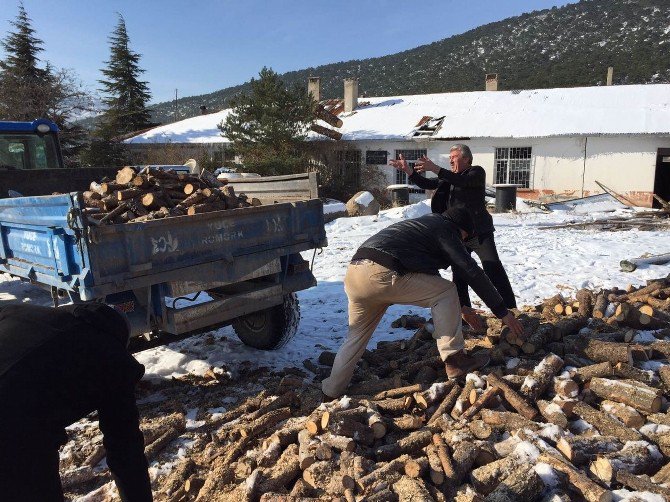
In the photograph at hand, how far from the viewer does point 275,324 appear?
5188mm

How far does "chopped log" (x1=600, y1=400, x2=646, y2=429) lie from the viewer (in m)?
3.11

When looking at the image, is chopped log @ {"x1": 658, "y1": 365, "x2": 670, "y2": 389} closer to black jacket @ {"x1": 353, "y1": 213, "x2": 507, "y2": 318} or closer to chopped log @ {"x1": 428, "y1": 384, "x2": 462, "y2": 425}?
black jacket @ {"x1": 353, "y1": 213, "x2": 507, "y2": 318}

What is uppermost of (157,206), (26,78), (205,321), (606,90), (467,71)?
(467,71)

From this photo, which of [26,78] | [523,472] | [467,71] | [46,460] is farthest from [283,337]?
[467,71]

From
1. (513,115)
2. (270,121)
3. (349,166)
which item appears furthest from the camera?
(349,166)

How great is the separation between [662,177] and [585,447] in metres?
19.5

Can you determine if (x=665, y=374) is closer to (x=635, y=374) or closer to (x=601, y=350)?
(x=635, y=374)

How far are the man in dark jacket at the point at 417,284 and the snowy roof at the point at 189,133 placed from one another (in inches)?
929

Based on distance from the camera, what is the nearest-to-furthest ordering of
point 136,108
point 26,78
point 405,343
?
point 405,343 < point 26,78 < point 136,108

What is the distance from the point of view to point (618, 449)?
9.52 feet

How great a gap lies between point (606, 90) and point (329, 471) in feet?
81.6

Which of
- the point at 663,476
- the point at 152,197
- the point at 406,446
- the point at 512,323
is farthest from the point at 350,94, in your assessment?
the point at 663,476

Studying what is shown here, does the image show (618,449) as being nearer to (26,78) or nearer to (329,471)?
(329,471)

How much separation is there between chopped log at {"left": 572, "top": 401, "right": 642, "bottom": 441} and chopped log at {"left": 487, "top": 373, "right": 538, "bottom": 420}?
0.29 metres
